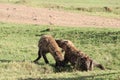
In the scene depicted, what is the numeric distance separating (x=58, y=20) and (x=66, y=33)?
14.9 feet

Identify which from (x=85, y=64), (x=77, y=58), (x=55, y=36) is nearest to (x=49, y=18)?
(x=55, y=36)

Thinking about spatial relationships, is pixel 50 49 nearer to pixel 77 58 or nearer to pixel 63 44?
pixel 63 44

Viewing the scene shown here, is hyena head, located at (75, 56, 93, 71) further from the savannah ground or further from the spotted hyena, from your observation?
the savannah ground

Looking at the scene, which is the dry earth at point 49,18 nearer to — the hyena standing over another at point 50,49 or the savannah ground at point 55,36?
the savannah ground at point 55,36

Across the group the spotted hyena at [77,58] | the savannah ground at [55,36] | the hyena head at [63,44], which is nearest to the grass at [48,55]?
the savannah ground at [55,36]

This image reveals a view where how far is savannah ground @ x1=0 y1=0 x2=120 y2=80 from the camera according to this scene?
9.67m

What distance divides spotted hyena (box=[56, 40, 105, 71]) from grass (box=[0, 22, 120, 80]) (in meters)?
0.20

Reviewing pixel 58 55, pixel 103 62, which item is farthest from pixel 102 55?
pixel 58 55

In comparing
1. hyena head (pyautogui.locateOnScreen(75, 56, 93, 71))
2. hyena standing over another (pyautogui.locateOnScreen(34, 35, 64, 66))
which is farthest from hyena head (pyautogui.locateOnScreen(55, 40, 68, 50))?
hyena head (pyautogui.locateOnScreen(75, 56, 93, 71))

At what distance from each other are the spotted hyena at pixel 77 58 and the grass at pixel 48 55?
199 millimetres

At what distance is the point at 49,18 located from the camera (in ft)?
68.8

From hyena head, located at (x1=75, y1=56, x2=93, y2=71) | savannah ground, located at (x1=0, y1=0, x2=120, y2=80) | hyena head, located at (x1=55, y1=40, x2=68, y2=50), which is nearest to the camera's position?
savannah ground, located at (x1=0, y1=0, x2=120, y2=80)

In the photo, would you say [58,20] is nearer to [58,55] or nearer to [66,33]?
[66,33]

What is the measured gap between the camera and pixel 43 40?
444 inches
